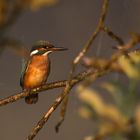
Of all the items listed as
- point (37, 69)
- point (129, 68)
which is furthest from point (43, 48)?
point (129, 68)

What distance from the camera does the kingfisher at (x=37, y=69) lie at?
A: 2740mm

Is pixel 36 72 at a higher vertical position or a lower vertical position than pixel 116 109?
lower

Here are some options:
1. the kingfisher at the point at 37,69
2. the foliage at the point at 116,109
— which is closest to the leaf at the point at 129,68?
the foliage at the point at 116,109

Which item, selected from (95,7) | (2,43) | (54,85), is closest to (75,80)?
(54,85)

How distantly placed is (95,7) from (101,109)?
7.82 metres

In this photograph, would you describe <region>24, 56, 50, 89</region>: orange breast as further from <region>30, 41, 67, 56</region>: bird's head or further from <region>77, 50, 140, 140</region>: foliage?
<region>77, 50, 140, 140</region>: foliage

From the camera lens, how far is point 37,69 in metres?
2.82

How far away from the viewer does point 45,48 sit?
280 cm

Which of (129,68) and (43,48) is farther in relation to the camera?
(43,48)

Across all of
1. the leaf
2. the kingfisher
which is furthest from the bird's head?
the leaf

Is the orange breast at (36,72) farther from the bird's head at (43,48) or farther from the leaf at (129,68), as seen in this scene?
the leaf at (129,68)

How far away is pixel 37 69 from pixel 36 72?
2cm

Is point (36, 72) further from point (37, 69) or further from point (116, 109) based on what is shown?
point (116, 109)

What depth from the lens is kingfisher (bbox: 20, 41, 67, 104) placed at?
108 inches
